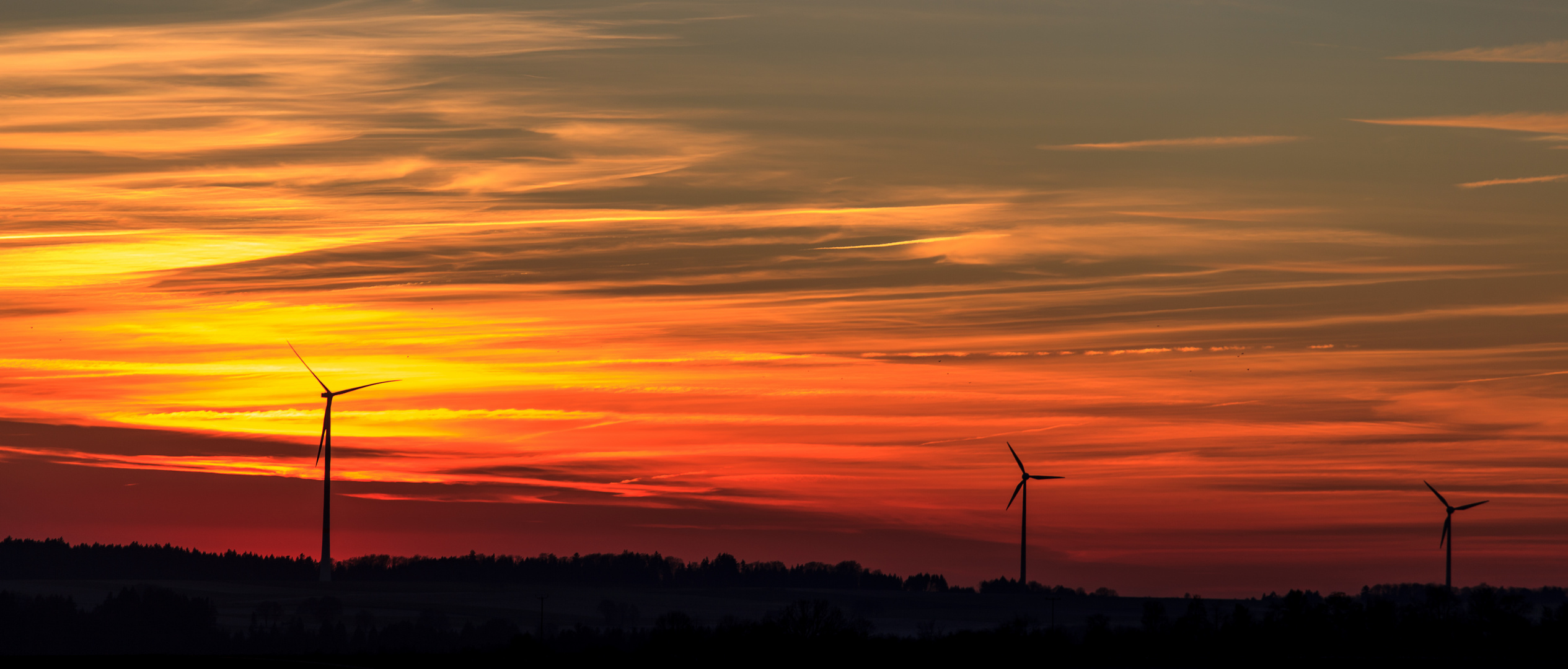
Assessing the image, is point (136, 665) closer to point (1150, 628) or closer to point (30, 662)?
point (30, 662)

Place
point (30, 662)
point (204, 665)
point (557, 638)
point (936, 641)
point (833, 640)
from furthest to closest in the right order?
1. point (557, 638)
2. point (936, 641)
3. point (833, 640)
4. point (30, 662)
5. point (204, 665)

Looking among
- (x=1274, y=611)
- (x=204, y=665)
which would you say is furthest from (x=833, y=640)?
(x=1274, y=611)

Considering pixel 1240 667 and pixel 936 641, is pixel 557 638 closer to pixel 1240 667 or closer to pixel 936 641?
pixel 936 641

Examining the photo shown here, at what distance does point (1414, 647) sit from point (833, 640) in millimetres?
54803

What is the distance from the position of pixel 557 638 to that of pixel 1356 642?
89.6 m

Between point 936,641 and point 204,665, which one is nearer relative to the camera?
point 204,665

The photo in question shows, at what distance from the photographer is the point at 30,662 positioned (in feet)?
314

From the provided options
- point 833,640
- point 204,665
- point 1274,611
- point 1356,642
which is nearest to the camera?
point 204,665

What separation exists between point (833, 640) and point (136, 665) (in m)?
55.5

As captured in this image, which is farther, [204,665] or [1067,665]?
[1067,665]

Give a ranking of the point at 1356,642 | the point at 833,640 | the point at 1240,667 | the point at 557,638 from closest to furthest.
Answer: the point at 1240,667 < the point at 833,640 < the point at 1356,642 < the point at 557,638

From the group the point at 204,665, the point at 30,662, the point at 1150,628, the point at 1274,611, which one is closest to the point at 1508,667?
the point at 1150,628

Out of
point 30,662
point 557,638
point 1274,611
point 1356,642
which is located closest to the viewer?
point 30,662

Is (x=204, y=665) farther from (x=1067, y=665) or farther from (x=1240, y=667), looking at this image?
(x=1240, y=667)
